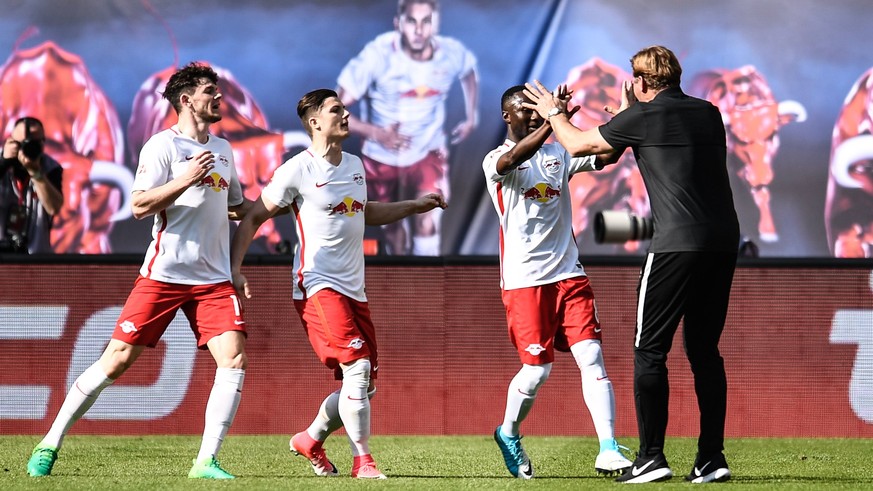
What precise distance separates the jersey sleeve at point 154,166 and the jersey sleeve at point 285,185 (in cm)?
49

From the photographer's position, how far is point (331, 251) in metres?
6.58

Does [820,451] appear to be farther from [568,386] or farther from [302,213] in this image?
[302,213]

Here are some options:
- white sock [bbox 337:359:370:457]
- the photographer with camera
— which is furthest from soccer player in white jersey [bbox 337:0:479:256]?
white sock [bbox 337:359:370:457]

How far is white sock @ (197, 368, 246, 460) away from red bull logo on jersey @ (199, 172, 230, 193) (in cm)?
89

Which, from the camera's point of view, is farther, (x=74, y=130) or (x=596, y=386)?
(x=74, y=130)

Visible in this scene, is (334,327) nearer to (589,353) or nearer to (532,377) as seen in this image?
(532,377)

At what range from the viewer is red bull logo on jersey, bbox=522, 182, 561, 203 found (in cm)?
678

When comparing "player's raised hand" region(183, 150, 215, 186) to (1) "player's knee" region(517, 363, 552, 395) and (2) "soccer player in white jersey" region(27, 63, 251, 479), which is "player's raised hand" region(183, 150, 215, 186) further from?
(1) "player's knee" region(517, 363, 552, 395)

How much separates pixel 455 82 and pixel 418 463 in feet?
20.2

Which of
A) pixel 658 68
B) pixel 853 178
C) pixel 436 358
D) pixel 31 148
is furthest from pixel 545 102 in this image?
pixel 853 178

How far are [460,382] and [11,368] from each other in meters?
3.01

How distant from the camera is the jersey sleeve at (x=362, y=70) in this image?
12922 millimetres

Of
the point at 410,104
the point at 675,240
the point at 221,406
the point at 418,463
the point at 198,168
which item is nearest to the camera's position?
the point at 675,240

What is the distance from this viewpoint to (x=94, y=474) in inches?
259
